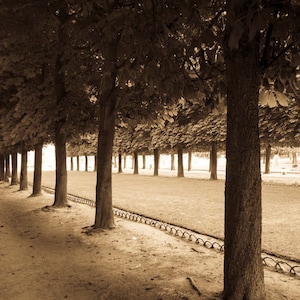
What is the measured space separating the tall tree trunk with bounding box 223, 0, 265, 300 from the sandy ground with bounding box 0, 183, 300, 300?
30.0 inches

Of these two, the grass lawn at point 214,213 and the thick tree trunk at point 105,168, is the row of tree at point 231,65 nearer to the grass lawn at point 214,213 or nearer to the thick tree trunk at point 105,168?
the thick tree trunk at point 105,168

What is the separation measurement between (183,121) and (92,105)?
17860 mm

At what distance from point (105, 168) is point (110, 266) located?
11.7ft

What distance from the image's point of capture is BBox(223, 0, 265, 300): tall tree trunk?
4.45m

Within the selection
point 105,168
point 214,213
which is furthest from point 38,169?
point 214,213

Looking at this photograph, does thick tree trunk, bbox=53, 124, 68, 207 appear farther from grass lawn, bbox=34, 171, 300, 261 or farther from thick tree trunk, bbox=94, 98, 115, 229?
thick tree trunk, bbox=94, 98, 115, 229

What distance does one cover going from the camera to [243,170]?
4.45m

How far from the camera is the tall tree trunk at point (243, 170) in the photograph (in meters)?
4.45

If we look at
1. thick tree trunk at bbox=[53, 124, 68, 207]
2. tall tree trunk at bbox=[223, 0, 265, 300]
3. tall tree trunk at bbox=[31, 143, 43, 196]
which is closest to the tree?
tall tree trunk at bbox=[223, 0, 265, 300]

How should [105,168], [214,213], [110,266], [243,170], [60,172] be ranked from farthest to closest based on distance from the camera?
[60,172], [214,213], [105,168], [110,266], [243,170]

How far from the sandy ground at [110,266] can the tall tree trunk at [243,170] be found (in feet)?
2.50

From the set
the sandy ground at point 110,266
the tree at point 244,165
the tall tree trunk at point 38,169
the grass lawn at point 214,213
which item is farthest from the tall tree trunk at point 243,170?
the tall tree trunk at point 38,169

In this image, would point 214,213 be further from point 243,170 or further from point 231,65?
point 231,65

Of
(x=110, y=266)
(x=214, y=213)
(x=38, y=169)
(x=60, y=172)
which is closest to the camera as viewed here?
(x=110, y=266)
